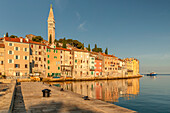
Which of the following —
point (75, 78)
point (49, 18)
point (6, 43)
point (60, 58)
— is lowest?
point (75, 78)

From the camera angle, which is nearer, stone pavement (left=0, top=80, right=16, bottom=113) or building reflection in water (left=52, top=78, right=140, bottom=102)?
stone pavement (left=0, top=80, right=16, bottom=113)

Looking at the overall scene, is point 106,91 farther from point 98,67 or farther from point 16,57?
point 98,67

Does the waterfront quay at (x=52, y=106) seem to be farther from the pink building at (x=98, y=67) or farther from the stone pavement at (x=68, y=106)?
the pink building at (x=98, y=67)

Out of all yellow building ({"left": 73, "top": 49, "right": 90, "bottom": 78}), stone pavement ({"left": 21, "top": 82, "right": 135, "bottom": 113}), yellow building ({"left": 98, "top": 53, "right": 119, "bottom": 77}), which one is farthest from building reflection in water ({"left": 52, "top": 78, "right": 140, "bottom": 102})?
yellow building ({"left": 98, "top": 53, "right": 119, "bottom": 77})

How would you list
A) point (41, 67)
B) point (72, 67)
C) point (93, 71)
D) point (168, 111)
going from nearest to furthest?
point (168, 111) → point (41, 67) → point (72, 67) → point (93, 71)

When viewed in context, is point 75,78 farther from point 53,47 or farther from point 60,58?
point 53,47

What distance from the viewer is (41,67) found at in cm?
6594

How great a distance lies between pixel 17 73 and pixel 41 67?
491 inches

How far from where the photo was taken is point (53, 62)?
7112 cm

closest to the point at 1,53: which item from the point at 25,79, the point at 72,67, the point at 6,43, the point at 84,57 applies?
the point at 6,43

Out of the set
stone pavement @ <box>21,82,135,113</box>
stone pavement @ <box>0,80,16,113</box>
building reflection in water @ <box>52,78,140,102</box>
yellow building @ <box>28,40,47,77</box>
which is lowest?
building reflection in water @ <box>52,78,140,102</box>

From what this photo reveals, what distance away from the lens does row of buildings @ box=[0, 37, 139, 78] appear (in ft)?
179

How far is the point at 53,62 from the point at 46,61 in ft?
12.8

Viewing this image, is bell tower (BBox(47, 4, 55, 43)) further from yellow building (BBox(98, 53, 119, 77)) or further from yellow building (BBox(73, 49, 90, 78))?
yellow building (BBox(73, 49, 90, 78))
